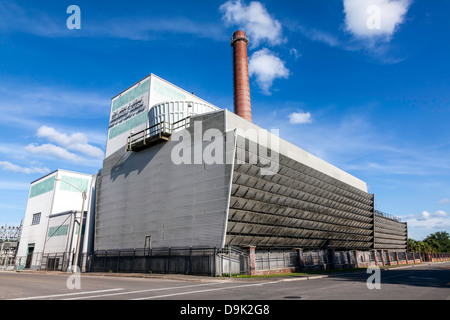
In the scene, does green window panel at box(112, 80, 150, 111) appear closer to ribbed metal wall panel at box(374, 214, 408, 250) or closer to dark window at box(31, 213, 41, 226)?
dark window at box(31, 213, 41, 226)

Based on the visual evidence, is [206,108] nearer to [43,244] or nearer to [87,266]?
[87,266]

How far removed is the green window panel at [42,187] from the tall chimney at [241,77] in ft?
124

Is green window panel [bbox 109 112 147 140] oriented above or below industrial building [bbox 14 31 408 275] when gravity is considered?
above

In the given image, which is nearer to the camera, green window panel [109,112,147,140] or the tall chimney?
green window panel [109,112,147,140]

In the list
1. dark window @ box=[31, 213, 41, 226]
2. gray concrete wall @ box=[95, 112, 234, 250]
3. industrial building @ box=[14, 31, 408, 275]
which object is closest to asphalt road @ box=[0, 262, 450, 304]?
gray concrete wall @ box=[95, 112, 234, 250]

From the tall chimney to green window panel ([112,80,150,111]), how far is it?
12.2 meters

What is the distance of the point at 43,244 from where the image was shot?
166 feet

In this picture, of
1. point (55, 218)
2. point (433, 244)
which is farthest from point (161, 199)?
point (433, 244)

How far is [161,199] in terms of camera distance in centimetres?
3061

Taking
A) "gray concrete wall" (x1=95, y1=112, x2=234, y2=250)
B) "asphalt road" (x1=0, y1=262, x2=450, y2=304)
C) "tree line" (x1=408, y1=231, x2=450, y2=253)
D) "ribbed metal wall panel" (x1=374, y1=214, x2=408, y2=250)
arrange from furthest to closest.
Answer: "tree line" (x1=408, y1=231, x2=450, y2=253) → "ribbed metal wall panel" (x1=374, y1=214, x2=408, y2=250) → "gray concrete wall" (x1=95, y1=112, x2=234, y2=250) → "asphalt road" (x1=0, y1=262, x2=450, y2=304)

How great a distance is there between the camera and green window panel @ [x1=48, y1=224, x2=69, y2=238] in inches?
1800

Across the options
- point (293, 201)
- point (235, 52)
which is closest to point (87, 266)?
point (293, 201)
